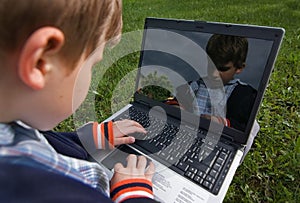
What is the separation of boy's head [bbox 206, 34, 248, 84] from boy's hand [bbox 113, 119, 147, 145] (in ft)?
1.18

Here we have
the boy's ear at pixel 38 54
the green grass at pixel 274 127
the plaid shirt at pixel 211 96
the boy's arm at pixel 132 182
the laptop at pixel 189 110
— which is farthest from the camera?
the green grass at pixel 274 127

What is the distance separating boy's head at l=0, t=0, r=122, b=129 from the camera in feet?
1.37

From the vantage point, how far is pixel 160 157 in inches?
35.6

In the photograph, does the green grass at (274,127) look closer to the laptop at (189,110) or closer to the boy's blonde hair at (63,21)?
the laptop at (189,110)

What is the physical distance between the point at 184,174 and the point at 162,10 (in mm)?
3608

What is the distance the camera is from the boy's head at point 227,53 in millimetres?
868

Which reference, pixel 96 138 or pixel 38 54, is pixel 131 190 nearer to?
pixel 96 138

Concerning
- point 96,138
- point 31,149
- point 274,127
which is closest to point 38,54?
point 31,149

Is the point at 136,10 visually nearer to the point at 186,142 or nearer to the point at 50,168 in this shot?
the point at 186,142

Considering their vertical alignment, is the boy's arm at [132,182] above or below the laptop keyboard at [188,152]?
below

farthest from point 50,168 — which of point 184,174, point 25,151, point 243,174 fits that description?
point 243,174

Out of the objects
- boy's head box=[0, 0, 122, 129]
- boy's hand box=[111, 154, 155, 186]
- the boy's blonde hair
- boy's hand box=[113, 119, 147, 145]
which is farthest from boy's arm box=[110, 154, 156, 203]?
the boy's blonde hair

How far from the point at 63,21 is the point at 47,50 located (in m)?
0.06

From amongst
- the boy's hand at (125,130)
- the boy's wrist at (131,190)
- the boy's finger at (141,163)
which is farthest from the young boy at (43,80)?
the boy's hand at (125,130)
